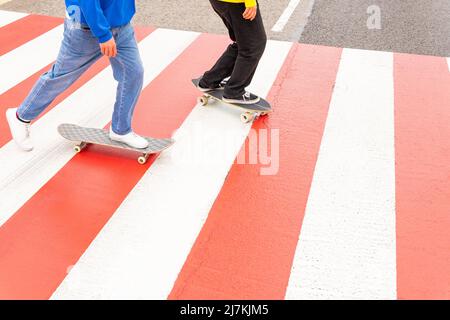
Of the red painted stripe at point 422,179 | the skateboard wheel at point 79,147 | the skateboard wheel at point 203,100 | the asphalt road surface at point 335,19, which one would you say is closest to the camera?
the red painted stripe at point 422,179

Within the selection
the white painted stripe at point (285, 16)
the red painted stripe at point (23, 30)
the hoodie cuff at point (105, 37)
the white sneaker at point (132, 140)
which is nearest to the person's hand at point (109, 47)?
the hoodie cuff at point (105, 37)

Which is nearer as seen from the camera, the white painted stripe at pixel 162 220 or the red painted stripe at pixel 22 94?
the white painted stripe at pixel 162 220

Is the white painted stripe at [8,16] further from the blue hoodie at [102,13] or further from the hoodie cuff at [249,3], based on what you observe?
the hoodie cuff at [249,3]

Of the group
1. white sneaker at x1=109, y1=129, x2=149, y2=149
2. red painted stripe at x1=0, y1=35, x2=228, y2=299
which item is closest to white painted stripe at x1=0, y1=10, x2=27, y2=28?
red painted stripe at x1=0, y1=35, x2=228, y2=299

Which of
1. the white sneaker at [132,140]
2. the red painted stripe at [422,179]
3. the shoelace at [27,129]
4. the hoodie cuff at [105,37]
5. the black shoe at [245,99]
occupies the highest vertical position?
the hoodie cuff at [105,37]

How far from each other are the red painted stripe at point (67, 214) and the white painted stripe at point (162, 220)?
3.4 inches

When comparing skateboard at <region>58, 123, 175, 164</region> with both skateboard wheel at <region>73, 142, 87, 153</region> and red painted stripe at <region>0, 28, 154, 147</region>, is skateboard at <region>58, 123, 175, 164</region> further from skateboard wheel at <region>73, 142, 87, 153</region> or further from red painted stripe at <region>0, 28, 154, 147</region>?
red painted stripe at <region>0, 28, 154, 147</region>

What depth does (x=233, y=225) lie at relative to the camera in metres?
3.28

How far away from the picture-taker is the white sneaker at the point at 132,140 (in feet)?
12.7

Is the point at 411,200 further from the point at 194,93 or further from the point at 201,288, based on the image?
the point at 194,93

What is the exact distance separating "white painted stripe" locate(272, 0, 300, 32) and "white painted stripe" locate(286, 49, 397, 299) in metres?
1.98

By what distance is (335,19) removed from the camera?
730 centimetres

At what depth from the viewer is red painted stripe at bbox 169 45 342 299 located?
284cm

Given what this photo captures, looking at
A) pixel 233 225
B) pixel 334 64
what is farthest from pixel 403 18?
pixel 233 225
